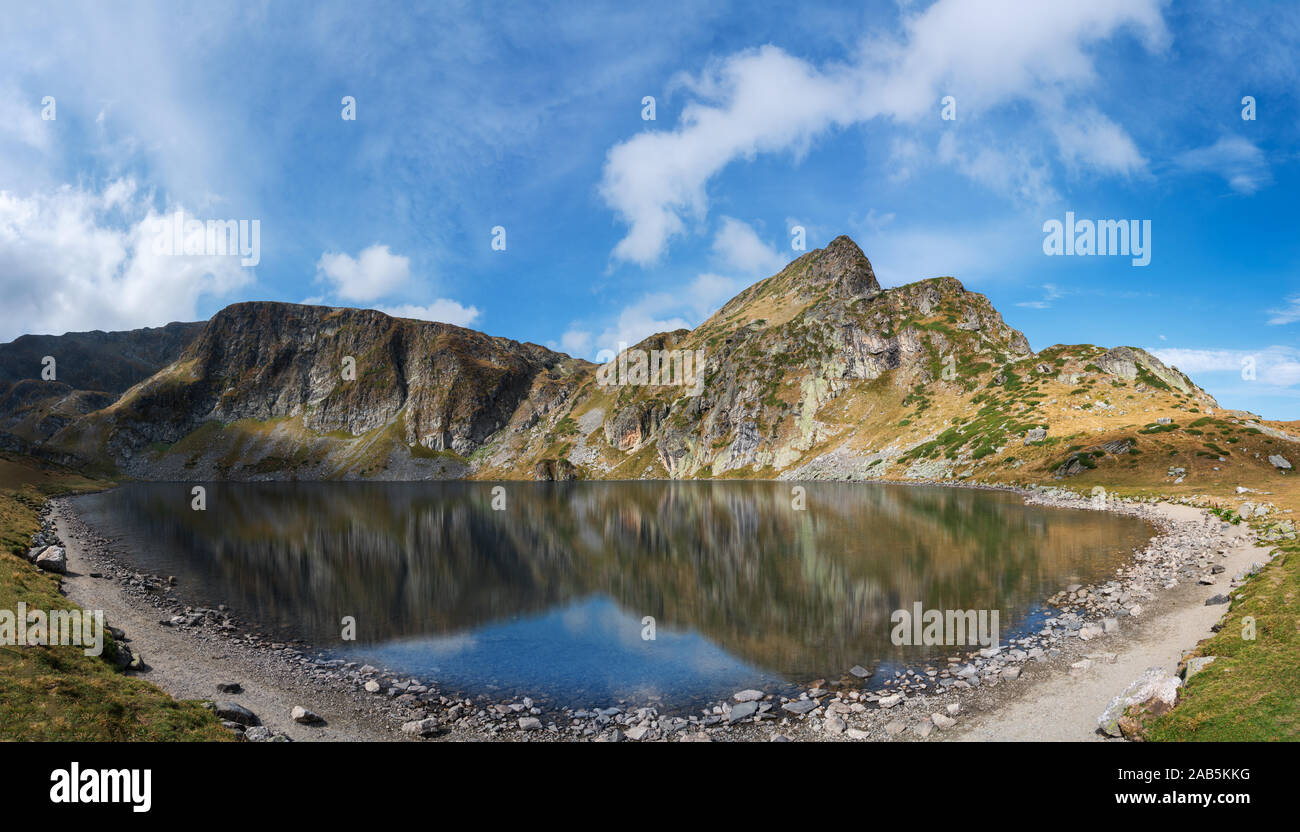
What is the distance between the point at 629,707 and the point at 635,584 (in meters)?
20.5

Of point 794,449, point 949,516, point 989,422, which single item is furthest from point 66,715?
point 794,449

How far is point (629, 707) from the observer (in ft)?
67.7

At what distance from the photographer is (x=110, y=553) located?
5250 centimetres

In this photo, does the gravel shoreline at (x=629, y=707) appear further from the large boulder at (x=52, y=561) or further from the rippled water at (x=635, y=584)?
the large boulder at (x=52, y=561)

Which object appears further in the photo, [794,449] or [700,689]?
[794,449]

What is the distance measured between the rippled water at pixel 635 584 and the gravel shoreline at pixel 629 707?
1.48 m

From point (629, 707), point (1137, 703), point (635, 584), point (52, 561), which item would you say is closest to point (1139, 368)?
point (635, 584)

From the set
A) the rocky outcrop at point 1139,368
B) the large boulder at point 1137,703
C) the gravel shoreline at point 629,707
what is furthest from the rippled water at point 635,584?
the rocky outcrop at point 1139,368

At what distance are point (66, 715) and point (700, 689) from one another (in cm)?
1934

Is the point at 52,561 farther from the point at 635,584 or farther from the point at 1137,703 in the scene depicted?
the point at 1137,703

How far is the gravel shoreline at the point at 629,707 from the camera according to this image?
18.2 m

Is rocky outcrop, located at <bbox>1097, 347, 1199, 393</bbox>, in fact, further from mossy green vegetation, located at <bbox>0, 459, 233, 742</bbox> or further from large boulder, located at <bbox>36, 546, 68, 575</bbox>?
large boulder, located at <bbox>36, 546, 68, 575</bbox>
